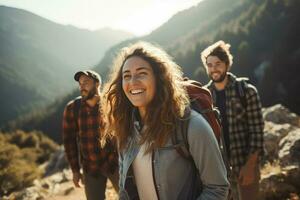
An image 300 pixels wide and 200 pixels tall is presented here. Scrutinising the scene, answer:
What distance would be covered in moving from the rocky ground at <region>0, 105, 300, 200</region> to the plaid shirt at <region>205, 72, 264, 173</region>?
165 centimetres

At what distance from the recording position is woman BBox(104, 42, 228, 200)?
65.4 inches

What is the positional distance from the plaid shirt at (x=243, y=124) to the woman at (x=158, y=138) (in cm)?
A: 137

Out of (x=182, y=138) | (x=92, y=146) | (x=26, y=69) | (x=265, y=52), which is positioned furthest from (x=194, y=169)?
(x=26, y=69)

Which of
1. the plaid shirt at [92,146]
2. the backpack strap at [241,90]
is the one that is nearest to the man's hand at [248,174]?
the backpack strap at [241,90]

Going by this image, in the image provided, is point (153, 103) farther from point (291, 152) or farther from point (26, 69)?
point (26, 69)

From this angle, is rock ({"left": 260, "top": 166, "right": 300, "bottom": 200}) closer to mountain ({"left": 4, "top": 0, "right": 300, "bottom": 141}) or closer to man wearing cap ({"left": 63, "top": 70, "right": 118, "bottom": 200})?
man wearing cap ({"left": 63, "top": 70, "right": 118, "bottom": 200})

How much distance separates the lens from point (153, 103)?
1922 mm

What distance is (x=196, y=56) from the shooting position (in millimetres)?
52969

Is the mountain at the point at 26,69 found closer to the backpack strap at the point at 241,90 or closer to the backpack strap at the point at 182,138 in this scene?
the backpack strap at the point at 241,90

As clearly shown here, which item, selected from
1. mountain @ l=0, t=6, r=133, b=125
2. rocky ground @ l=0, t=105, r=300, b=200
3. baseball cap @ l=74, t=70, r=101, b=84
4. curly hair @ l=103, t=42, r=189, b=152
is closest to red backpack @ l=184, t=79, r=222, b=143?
curly hair @ l=103, t=42, r=189, b=152

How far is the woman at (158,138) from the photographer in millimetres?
1660

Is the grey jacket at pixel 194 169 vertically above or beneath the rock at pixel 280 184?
above

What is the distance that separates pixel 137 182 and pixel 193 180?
0.33 m

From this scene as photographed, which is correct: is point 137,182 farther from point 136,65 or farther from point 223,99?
point 223,99
